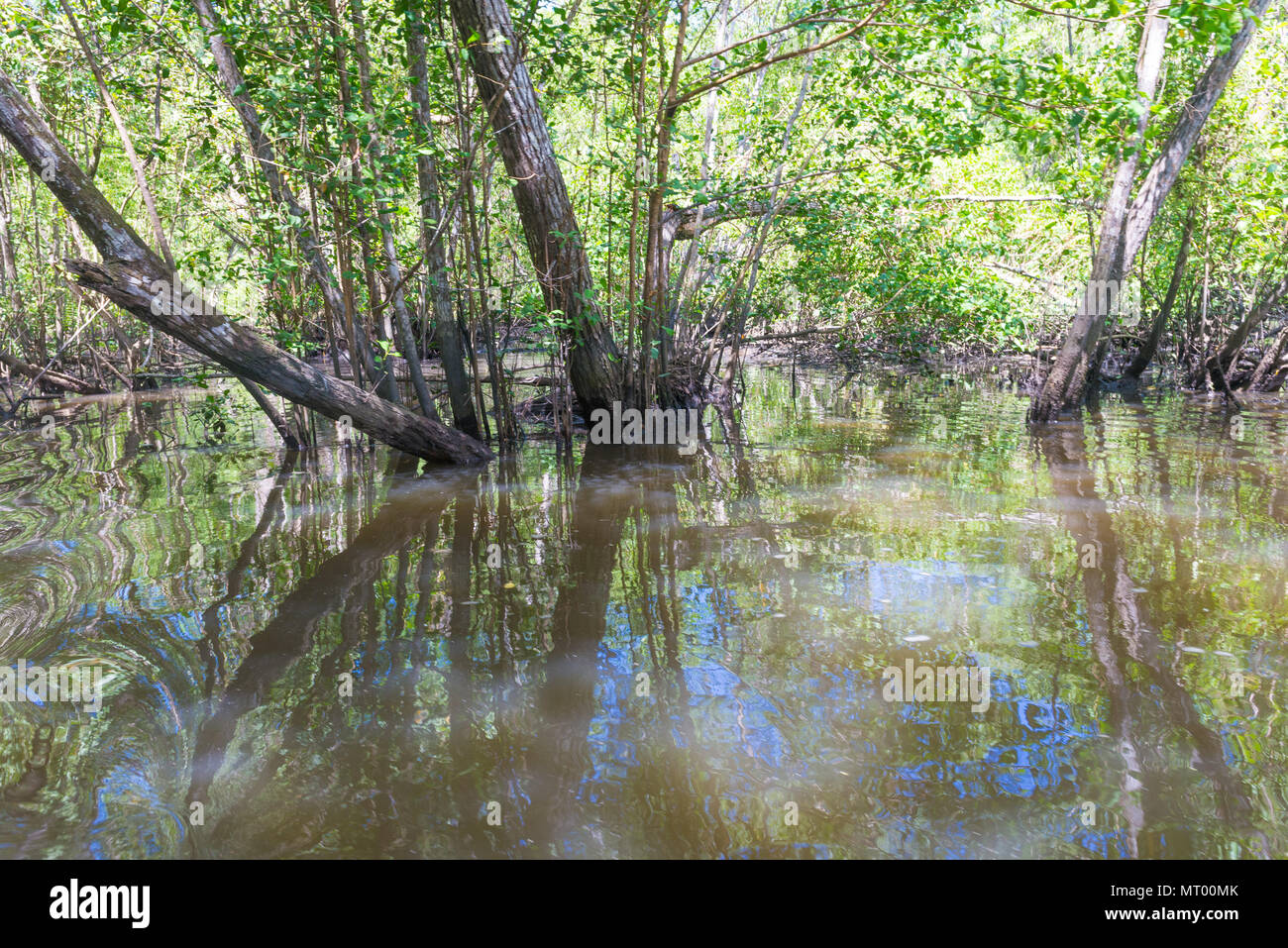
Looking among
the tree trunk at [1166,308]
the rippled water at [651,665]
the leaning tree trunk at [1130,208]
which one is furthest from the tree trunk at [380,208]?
the tree trunk at [1166,308]

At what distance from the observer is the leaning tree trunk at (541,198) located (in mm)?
6938

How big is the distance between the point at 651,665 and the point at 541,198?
18.5 feet

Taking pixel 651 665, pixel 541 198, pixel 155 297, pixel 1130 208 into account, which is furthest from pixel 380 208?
pixel 1130 208

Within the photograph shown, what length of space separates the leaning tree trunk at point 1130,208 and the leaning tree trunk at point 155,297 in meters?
7.68

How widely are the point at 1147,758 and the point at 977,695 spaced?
1.90 feet

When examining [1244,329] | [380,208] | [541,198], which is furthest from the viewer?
[1244,329]

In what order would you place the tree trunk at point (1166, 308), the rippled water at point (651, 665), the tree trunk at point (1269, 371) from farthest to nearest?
1. the tree trunk at point (1269, 371)
2. the tree trunk at point (1166, 308)
3. the rippled water at point (651, 665)

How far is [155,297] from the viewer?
5.33m

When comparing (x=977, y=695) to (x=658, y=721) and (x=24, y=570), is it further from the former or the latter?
(x=24, y=570)

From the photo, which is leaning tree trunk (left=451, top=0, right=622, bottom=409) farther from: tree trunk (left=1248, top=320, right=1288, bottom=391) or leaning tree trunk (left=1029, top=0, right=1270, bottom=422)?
tree trunk (left=1248, top=320, right=1288, bottom=391)

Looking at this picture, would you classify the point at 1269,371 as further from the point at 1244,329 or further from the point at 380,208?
the point at 380,208

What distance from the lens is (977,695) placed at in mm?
3158

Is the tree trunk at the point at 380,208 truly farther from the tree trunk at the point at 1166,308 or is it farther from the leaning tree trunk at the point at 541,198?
the tree trunk at the point at 1166,308
